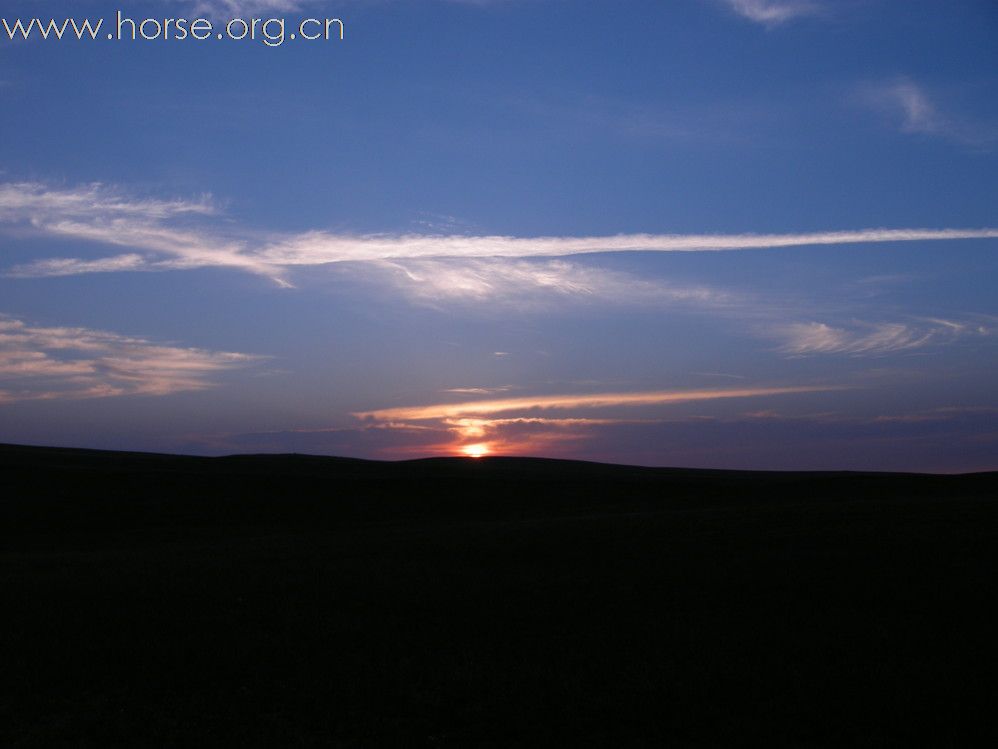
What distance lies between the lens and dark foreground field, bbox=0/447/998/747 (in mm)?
10555

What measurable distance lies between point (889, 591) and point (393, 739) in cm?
1164

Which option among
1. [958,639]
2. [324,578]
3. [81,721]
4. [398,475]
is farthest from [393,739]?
[398,475]

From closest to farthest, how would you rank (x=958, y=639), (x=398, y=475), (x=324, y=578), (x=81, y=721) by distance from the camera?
(x=81, y=721) < (x=958, y=639) < (x=324, y=578) < (x=398, y=475)

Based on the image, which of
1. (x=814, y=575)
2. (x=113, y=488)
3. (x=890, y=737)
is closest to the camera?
(x=890, y=737)

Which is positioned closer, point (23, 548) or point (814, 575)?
point (814, 575)

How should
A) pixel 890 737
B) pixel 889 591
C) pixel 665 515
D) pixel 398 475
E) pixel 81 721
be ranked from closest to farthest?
pixel 890 737
pixel 81 721
pixel 889 591
pixel 665 515
pixel 398 475

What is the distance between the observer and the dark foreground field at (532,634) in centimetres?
1055

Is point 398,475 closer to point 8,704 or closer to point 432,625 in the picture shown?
point 432,625

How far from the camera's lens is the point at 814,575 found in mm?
19219

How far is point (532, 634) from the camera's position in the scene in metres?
15.0

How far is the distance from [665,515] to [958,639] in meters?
19.2

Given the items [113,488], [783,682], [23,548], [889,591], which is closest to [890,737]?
[783,682]

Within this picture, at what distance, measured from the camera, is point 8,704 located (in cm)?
1156

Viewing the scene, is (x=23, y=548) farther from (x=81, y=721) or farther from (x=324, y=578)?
(x=81, y=721)
